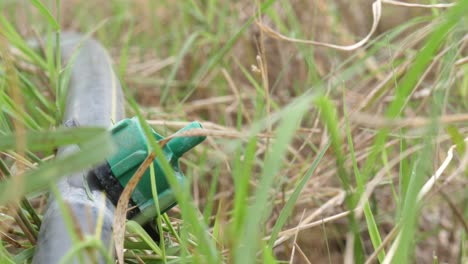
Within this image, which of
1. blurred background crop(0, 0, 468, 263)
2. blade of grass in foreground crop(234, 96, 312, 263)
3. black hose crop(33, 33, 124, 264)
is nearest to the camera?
blade of grass in foreground crop(234, 96, 312, 263)

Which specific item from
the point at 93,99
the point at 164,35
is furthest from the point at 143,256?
the point at 164,35

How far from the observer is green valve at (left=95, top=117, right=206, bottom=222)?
76cm

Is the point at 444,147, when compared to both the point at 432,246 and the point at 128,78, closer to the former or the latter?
the point at 432,246

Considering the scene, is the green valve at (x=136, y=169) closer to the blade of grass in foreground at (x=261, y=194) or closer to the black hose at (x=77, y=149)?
the black hose at (x=77, y=149)

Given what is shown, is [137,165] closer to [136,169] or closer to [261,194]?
[136,169]

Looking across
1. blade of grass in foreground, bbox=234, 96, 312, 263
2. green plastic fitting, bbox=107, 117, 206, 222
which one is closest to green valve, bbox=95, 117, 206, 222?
green plastic fitting, bbox=107, 117, 206, 222

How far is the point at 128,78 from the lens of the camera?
174cm

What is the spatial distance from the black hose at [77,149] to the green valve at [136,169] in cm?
2

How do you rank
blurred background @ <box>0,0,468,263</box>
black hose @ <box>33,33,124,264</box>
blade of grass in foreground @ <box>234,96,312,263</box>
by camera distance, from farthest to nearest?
blurred background @ <box>0,0,468,263</box> → black hose @ <box>33,33,124,264</box> → blade of grass in foreground @ <box>234,96,312,263</box>

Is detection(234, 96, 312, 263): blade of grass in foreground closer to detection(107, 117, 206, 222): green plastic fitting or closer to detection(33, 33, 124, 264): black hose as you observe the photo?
detection(33, 33, 124, 264): black hose

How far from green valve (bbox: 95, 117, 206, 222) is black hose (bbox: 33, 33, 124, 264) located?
0.02 m

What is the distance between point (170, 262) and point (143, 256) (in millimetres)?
50

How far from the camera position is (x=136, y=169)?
774mm

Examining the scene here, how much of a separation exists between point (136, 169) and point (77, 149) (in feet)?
0.35
